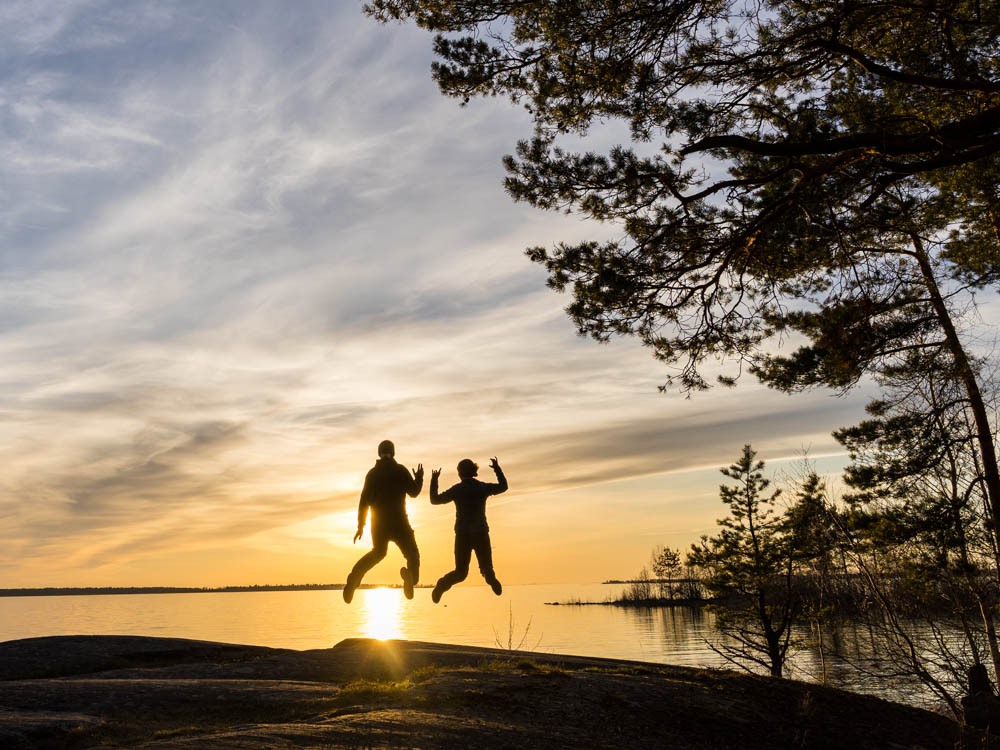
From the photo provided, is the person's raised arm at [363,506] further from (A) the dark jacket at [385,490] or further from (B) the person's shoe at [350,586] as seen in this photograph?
(B) the person's shoe at [350,586]

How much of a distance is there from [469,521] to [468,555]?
65 centimetres

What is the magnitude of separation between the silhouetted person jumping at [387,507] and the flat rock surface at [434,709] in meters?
1.67

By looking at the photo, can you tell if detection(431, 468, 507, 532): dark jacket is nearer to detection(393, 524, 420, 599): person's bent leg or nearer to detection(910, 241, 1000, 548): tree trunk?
detection(393, 524, 420, 599): person's bent leg

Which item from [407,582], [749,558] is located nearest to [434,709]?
[407,582]

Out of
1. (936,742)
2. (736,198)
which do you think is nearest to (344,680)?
(936,742)

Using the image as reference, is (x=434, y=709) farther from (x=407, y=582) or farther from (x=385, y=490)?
(x=385, y=490)

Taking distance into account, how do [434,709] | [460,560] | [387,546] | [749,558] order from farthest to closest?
[749,558], [387,546], [460,560], [434,709]

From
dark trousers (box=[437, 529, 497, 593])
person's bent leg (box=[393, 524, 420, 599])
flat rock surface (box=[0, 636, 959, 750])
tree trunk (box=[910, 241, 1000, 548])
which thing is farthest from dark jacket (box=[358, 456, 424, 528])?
tree trunk (box=[910, 241, 1000, 548])

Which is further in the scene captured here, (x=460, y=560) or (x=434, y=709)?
(x=460, y=560)

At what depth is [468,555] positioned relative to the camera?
10477mm

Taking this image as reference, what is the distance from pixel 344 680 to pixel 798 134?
35.1 feet

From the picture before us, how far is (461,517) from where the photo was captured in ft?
33.3

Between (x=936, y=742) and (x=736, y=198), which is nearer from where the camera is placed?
(x=936, y=742)

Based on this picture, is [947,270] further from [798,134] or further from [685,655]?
[685,655]
